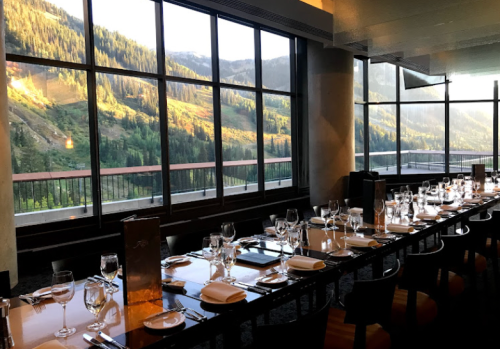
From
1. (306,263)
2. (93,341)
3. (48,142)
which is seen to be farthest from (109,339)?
(48,142)

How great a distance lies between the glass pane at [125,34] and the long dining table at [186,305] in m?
4.27

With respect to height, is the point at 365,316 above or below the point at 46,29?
below

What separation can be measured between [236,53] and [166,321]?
22.1 ft

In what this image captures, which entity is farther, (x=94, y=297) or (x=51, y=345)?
(x=94, y=297)

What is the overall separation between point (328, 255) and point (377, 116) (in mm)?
9028

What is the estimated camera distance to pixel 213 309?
1.78 metres

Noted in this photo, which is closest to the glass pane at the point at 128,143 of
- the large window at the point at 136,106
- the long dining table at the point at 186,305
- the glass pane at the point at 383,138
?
the large window at the point at 136,106

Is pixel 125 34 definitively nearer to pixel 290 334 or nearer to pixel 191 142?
pixel 191 142

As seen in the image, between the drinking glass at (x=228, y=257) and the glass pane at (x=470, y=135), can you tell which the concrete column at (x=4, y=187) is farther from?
the glass pane at (x=470, y=135)

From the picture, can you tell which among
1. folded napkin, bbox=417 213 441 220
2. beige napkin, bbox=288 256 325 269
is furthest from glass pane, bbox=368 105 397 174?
beige napkin, bbox=288 256 325 269

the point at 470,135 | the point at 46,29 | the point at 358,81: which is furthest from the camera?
the point at 470,135

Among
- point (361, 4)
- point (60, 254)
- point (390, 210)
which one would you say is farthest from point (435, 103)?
point (60, 254)

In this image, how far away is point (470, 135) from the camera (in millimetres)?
10953

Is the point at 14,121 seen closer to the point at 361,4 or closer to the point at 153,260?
the point at 153,260
